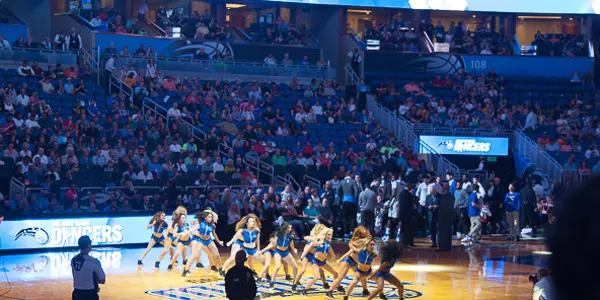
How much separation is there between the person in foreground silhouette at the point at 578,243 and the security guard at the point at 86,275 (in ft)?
30.0

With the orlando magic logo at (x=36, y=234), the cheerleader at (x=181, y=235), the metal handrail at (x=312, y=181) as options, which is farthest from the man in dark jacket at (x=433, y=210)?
the orlando magic logo at (x=36, y=234)

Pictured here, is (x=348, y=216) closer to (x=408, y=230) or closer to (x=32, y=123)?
(x=408, y=230)

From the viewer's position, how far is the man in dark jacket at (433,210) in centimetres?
2389

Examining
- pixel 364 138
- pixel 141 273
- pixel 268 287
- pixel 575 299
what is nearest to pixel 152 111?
pixel 364 138

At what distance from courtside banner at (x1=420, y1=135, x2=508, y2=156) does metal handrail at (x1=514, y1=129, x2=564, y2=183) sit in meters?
1.45

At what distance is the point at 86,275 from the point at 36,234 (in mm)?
11995

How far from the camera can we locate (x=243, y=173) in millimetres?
26156

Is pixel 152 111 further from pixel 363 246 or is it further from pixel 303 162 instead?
pixel 363 246

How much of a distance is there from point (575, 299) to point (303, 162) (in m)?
26.7

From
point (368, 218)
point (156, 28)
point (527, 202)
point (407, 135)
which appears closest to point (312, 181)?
point (368, 218)

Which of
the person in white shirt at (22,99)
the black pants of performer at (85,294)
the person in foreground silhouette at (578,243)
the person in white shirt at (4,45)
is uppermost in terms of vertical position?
the person in white shirt at (4,45)

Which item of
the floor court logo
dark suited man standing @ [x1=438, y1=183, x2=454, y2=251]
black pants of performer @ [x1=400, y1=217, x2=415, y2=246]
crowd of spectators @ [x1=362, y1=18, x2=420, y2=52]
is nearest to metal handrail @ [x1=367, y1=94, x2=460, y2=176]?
crowd of spectators @ [x1=362, y1=18, x2=420, y2=52]

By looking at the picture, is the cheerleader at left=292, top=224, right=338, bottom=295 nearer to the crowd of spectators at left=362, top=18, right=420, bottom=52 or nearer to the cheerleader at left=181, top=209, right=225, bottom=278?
the cheerleader at left=181, top=209, right=225, bottom=278

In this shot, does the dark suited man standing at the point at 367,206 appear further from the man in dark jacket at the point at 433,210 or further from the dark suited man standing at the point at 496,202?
the dark suited man standing at the point at 496,202
